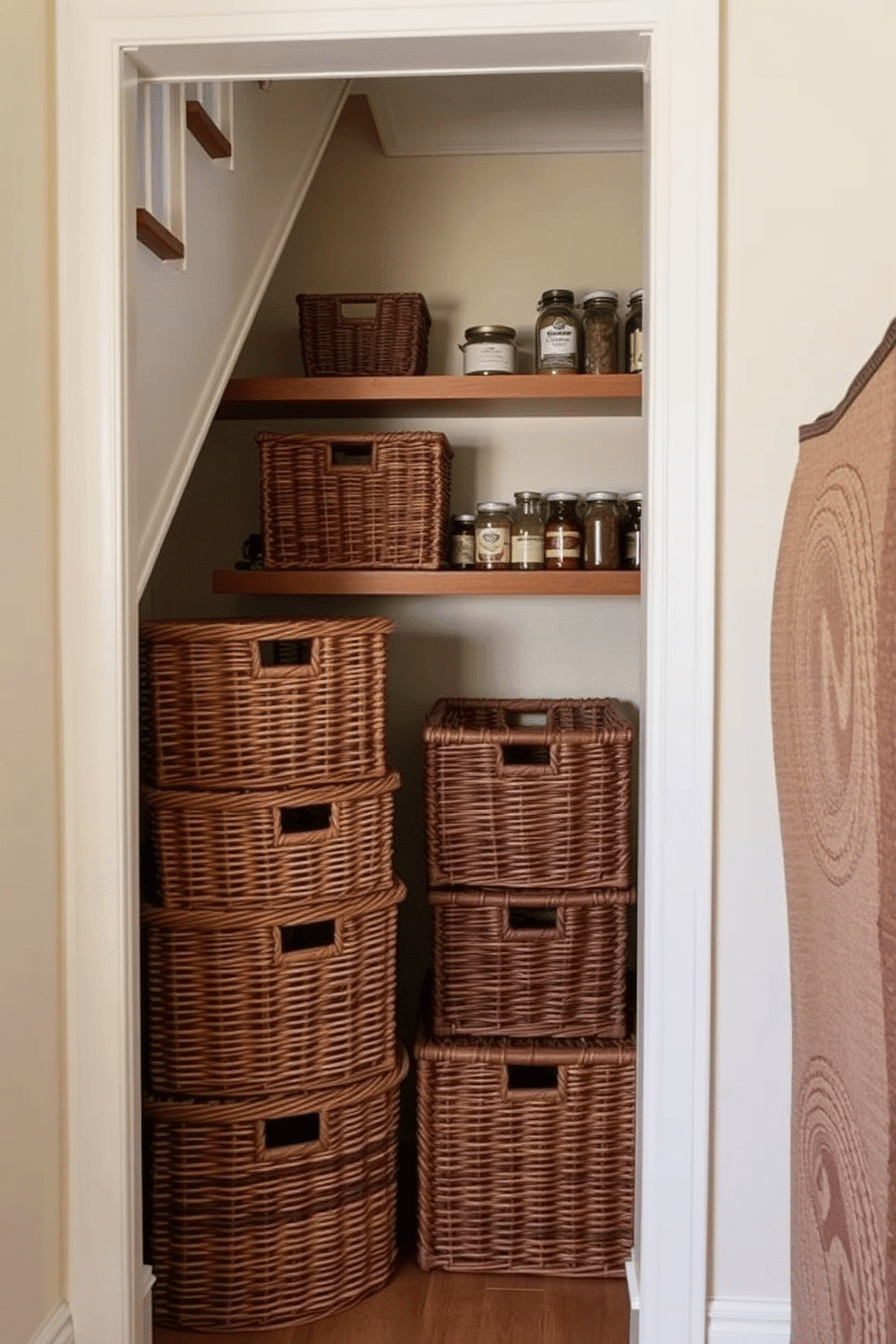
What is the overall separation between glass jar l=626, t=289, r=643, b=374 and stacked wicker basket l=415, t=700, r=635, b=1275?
0.72m

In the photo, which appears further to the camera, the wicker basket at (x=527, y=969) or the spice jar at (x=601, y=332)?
the spice jar at (x=601, y=332)

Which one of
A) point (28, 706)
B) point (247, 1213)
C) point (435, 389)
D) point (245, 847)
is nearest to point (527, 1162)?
point (247, 1213)

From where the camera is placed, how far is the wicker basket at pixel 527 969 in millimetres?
2416

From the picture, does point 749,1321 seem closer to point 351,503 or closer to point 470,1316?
point 470,1316

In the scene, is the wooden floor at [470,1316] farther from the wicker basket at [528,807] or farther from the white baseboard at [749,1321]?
the wicker basket at [528,807]

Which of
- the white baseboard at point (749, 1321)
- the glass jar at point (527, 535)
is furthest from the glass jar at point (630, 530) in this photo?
the white baseboard at point (749, 1321)

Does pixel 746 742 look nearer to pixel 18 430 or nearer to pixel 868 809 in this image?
pixel 868 809

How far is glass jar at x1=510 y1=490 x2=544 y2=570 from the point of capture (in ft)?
8.41

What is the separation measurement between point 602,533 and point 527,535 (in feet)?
0.48

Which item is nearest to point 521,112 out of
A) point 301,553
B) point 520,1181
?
point 301,553

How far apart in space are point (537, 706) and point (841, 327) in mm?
1136

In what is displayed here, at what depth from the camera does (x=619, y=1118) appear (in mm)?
2352

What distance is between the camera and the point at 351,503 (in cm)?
250

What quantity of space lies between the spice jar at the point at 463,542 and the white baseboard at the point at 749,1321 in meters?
1.39
